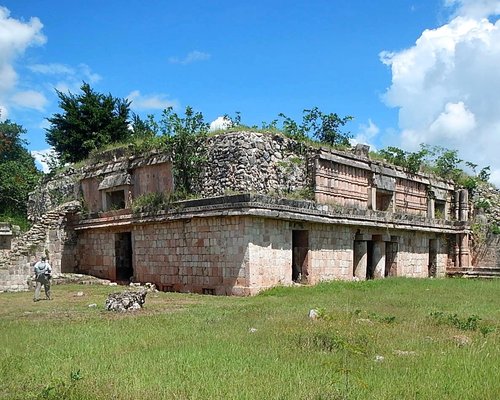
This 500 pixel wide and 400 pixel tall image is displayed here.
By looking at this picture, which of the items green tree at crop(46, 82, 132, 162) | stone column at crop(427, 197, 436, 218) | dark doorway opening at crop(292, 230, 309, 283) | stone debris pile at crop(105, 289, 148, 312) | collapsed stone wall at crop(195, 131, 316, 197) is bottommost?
stone debris pile at crop(105, 289, 148, 312)

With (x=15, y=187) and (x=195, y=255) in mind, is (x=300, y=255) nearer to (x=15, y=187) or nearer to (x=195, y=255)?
(x=195, y=255)

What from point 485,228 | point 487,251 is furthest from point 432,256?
point 485,228

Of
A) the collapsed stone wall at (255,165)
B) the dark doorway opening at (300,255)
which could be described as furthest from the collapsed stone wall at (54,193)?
the dark doorway opening at (300,255)

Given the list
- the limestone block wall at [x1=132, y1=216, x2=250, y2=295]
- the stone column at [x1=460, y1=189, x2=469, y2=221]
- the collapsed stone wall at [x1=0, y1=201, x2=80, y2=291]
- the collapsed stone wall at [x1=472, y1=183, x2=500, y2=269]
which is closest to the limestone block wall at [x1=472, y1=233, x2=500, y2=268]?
→ the collapsed stone wall at [x1=472, y1=183, x2=500, y2=269]

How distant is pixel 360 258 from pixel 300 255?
11.4 ft

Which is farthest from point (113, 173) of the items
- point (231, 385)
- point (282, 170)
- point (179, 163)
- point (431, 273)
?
point (231, 385)

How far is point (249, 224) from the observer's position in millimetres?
14859

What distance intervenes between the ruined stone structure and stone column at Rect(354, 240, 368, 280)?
0.12ft

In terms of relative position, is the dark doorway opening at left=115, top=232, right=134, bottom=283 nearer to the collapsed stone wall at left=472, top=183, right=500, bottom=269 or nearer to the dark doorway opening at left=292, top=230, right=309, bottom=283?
the dark doorway opening at left=292, top=230, right=309, bottom=283

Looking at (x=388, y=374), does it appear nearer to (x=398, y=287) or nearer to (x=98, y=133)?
(x=398, y=287)

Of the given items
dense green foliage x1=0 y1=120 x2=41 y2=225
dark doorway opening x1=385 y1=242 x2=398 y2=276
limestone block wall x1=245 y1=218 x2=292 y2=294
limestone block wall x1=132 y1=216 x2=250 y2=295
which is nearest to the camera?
limestone block wall x1=245 y1=218 x2=292 y2=294

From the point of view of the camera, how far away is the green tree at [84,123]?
30141mm

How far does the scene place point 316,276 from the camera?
666 inches

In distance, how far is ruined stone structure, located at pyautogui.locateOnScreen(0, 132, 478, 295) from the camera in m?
15.3
